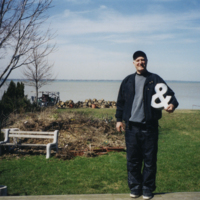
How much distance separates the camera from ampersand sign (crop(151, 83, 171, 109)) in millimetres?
3307

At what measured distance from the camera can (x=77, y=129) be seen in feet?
31.6

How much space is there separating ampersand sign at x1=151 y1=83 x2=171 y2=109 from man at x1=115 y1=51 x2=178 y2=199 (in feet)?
0.17

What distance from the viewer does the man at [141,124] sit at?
3.44 metres

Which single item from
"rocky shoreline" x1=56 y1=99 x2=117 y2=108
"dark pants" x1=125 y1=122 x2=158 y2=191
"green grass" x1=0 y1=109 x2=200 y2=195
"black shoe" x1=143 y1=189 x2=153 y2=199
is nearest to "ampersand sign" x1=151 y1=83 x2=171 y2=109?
"dark pants" x1=125 y1=122 x2=158 y2=191

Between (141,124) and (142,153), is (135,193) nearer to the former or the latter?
(142,153)

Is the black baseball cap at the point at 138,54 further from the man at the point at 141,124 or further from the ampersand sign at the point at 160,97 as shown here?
the ampersand sign at the point at 160,97

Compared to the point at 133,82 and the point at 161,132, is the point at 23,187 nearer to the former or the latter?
the point at 133,82

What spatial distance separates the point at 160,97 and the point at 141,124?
472 mm

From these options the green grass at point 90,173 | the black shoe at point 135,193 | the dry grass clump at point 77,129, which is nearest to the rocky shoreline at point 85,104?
the dry grass clump at point 77,129

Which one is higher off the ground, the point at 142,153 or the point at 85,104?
the point at 142,153

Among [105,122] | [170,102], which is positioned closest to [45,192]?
[170,102]

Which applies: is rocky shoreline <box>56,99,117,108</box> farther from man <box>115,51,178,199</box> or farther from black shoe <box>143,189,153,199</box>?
black shoe <box>143,189,153,199</box>

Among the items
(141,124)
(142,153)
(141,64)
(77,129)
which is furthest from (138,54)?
(77,129)

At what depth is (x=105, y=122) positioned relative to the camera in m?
10.6
